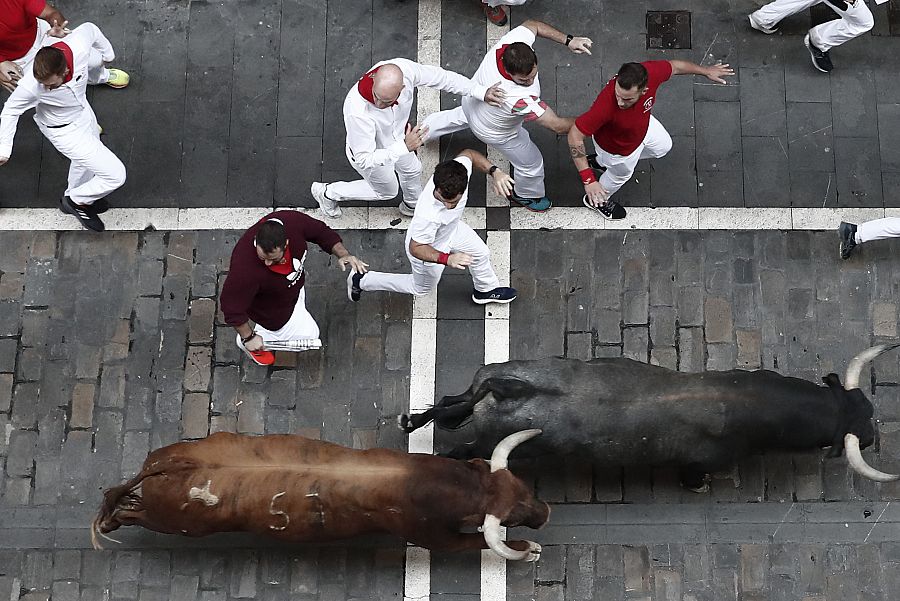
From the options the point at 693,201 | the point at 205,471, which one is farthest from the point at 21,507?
the point at 693,201

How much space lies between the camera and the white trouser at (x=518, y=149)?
8914 mm

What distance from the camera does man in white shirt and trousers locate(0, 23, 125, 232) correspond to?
26.3 feet

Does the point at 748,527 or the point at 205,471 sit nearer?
the point at 205,471

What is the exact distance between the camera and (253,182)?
980 centimetres

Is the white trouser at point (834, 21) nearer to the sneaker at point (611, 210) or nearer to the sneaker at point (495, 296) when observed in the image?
the sneaker at point (611, 210)

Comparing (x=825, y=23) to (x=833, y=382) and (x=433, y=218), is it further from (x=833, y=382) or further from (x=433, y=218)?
(x=433, y=218)

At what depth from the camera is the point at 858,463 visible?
7.55 meters

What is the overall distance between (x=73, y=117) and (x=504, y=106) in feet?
13.1

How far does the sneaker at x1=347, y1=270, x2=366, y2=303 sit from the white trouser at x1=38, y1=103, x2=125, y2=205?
2.49 metres

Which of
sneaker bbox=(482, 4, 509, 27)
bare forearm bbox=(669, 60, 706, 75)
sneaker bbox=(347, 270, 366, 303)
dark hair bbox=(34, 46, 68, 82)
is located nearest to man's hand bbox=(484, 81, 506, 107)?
bare forearm bbox=(669, 60, 706, 75)

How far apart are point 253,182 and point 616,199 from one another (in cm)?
385

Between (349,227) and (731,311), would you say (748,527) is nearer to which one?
(731,311)

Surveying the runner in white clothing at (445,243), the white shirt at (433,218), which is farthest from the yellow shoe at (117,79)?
the white shirt at (433,218)

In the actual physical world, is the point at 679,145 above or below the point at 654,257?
above
